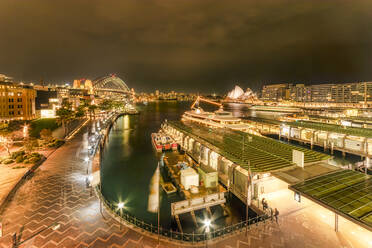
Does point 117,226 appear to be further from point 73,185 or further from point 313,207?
point 313,207

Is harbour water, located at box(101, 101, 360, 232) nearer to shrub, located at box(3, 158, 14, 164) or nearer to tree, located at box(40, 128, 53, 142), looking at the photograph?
tree, located at box(40, 128, 53, 142)

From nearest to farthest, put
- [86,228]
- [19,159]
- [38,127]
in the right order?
[86,228] → [19,159] → [38,127]

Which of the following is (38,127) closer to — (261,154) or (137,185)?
(137,185)

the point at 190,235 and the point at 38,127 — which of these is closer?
the point at 190,235

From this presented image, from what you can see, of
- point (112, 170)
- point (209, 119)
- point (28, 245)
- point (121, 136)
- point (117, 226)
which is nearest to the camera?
point (28, 245)

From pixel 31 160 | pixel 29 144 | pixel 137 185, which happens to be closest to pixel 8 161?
pixel 31 160

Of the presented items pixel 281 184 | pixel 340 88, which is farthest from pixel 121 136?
pixel 340 88
